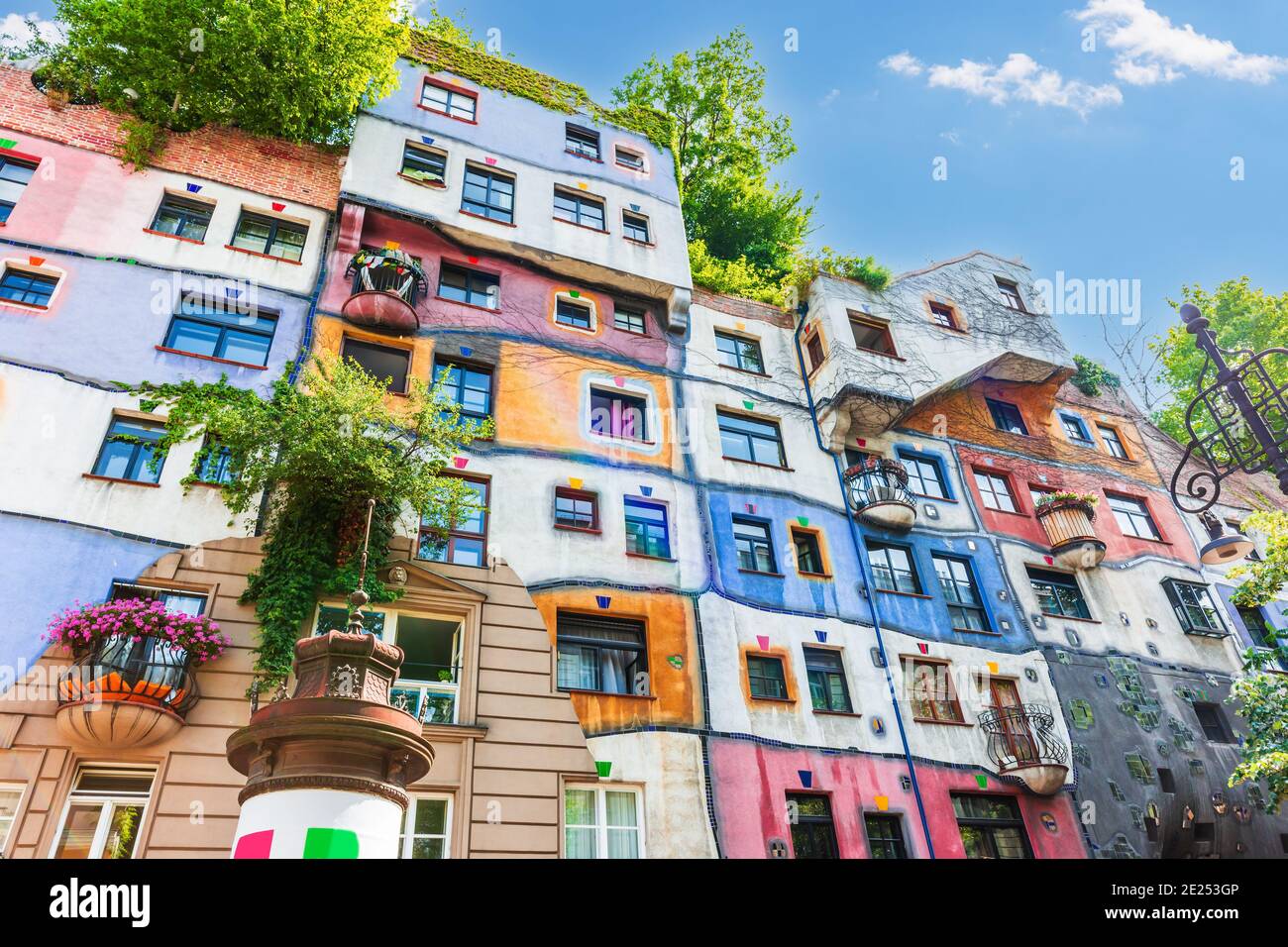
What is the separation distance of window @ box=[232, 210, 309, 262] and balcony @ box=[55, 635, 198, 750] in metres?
8.42

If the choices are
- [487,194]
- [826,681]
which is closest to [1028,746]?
[826,681]

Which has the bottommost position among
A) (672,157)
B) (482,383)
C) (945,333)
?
(482,383)

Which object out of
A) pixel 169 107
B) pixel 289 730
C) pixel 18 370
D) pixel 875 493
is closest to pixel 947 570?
pixel 875 493

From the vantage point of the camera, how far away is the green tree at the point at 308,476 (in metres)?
11.7

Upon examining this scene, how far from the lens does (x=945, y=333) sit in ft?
72.1

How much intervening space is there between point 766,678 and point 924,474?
Result: 808cm

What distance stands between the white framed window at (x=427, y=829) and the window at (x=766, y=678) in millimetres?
5618

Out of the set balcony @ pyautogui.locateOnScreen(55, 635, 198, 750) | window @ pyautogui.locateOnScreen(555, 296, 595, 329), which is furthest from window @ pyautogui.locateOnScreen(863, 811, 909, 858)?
window @ pyautogui.locateOnScreen(555, 296, 595, 329)

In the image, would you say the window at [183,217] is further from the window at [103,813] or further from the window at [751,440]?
the window at [751,440]

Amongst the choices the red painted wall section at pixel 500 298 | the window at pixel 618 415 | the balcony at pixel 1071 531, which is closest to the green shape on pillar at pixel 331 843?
the window at pixel 618 415

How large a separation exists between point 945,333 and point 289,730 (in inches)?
779

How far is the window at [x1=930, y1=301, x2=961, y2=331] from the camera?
22.6 metres

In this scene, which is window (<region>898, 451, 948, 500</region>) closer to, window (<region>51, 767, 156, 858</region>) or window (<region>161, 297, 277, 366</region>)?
window (<region>161, 297, 277, 366</region>)

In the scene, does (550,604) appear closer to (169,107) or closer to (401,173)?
(401,173)
